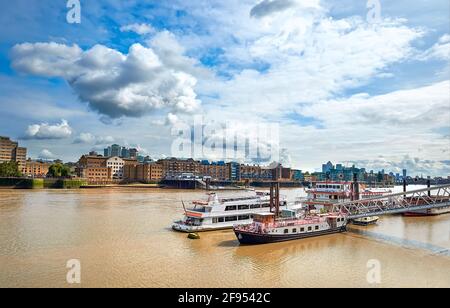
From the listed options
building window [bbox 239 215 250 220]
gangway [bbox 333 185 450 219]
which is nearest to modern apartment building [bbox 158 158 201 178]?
building window [bbox 239 215 250 220]

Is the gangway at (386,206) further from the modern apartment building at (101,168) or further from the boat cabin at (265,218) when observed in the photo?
the modern apartment building at (101,168)

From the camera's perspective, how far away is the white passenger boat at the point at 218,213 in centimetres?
3534

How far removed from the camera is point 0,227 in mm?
35156

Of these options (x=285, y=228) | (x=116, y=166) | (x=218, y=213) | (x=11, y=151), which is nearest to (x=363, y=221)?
(x=285, y=228)

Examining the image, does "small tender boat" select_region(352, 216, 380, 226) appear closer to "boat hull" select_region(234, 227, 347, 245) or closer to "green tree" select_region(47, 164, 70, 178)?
"boat hull" select_region(234, 227, 347, 245)

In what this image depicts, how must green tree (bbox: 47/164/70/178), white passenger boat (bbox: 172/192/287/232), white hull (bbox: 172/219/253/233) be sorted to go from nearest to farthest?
white hull (bbox: 172/219/253/233)
white passenger boat (bbox: 172/192/287/232)
green tree (bbox: 47/164/70/178)

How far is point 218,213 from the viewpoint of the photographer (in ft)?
120

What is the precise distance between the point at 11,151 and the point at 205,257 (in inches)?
7876

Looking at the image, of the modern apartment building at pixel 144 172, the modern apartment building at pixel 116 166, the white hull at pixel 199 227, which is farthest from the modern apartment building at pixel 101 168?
the white hull at pixel 199 227

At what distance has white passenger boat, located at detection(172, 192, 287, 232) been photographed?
116ft

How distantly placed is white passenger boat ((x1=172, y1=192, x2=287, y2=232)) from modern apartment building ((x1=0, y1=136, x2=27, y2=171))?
17953cm

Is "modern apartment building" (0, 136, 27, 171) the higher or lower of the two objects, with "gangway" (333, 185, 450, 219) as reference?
higher

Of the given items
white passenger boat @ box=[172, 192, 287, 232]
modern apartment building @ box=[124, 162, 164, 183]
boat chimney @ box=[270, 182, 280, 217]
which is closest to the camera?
boat chimney @ box=[270, 182, 280, 217]
